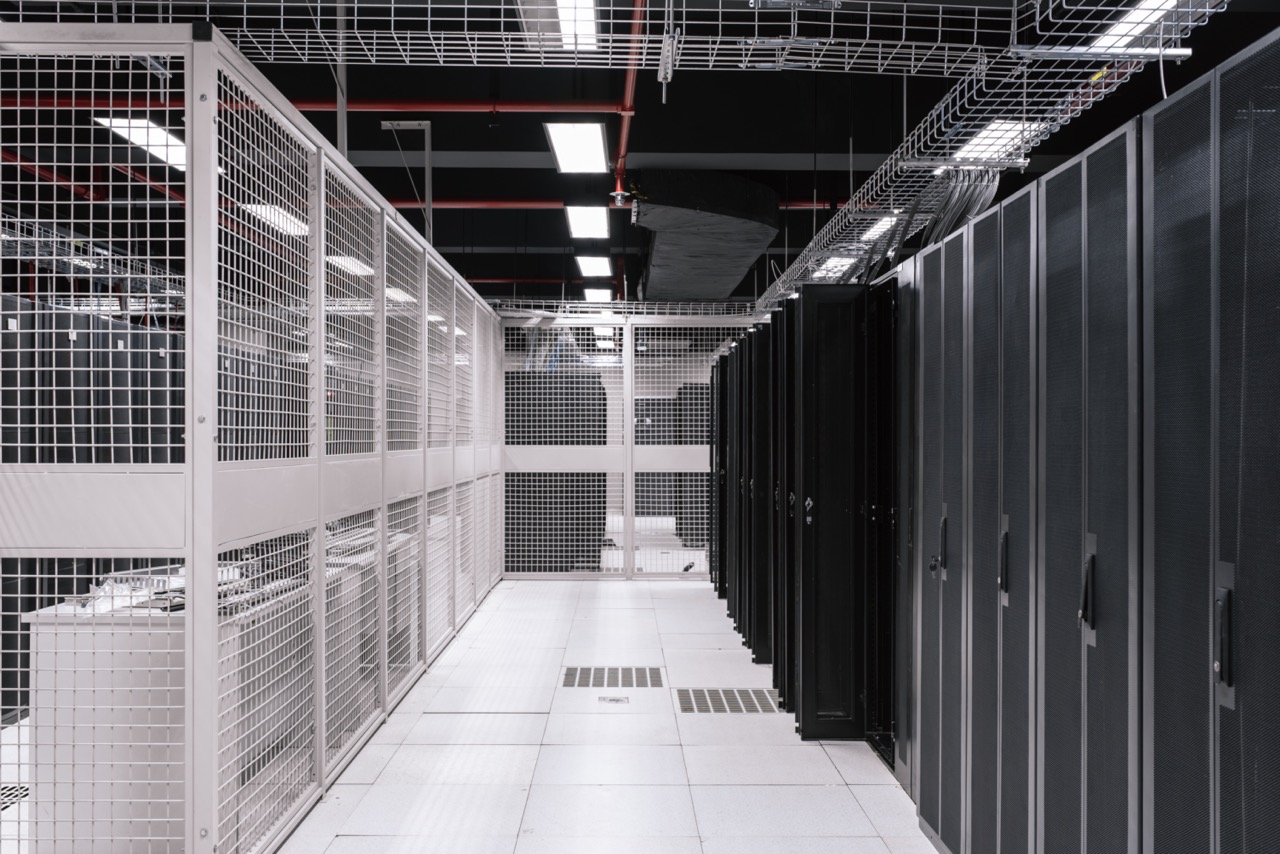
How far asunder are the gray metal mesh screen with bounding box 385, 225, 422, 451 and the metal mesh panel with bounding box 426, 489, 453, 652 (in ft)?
2.11

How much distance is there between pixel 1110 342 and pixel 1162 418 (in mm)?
248

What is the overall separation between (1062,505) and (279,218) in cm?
255

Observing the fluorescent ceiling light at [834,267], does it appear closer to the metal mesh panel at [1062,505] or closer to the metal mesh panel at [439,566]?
the metal mesh panel at [439,566]

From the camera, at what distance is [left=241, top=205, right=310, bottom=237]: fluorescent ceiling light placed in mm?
2621

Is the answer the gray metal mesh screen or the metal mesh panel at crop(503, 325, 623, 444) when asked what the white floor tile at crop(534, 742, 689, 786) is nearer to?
the gray metal mesh screen

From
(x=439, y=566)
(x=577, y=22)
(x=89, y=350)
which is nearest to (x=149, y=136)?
(x=89, y=350)


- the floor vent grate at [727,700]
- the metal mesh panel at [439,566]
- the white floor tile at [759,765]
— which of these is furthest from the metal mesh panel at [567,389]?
the white floor tile at [759,765]

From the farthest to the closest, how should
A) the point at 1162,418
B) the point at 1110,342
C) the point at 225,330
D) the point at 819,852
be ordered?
1. the point at 819,852
2. the point at 225,330
3. the point at 1110,342
4. the point at 1162,418

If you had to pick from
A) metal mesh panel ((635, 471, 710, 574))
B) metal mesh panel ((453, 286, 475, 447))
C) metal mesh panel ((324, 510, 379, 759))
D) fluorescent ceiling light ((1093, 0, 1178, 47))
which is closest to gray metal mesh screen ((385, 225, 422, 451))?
metal mesh panel ((324, 510, 379, 759))

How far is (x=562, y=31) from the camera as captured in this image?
9.77 ft

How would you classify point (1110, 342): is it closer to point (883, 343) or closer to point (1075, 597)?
point (1075, 597)

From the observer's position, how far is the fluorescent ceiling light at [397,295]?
4.40 m

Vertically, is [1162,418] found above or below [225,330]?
below

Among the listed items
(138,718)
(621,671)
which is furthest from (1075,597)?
(621,671)
